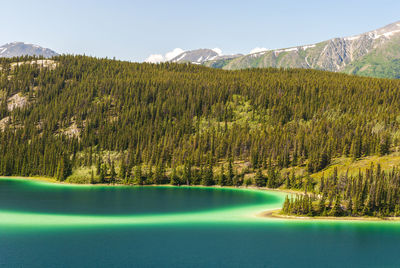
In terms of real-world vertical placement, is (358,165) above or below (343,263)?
above

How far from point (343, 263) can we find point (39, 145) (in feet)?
568

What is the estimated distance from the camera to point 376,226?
82.0m

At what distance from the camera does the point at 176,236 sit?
228 feet

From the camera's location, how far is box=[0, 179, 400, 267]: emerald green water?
185 feet

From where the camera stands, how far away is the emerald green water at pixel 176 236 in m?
56.4

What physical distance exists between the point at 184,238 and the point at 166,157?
108 metres

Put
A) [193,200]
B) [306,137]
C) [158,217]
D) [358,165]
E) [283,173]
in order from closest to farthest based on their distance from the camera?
1. [158,217]
2. [193,200]
3. [358,165]
4. [283,173]
5. [306,137]

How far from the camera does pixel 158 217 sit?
88.1m

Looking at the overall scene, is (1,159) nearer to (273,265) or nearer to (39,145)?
(39,145)

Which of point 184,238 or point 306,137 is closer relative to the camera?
point 184,238

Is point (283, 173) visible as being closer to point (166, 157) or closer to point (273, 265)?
point (166, 157)

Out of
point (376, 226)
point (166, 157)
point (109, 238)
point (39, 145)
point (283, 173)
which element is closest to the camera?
point (109, 238)

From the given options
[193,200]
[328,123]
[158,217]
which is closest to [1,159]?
[193,200]

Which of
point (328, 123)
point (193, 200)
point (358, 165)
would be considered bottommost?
point (193, 200)
